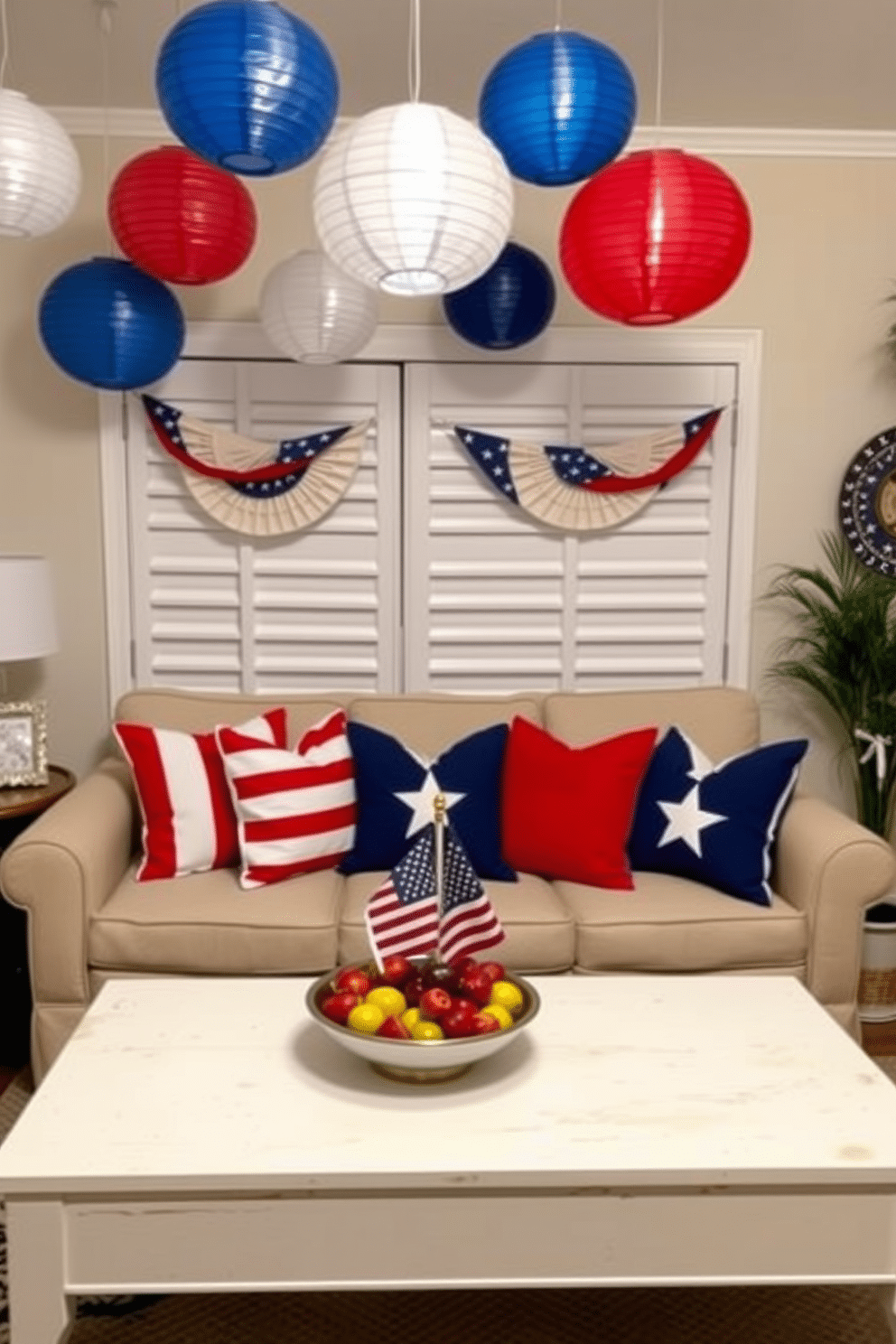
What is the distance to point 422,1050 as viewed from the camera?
6.18 feet

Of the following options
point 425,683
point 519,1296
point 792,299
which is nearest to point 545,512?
point 425,683

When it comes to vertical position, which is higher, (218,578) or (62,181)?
(62,181)

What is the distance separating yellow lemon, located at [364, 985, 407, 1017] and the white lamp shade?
1.72 m

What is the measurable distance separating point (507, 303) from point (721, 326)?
82 centimetres

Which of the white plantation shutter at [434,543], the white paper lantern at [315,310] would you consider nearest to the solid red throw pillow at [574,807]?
the white plantation shutter at [434,543]

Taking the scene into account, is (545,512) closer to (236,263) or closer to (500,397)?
(500,397)

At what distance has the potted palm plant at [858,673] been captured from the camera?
3459mm

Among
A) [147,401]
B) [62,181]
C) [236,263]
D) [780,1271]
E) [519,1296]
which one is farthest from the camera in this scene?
[147,401]

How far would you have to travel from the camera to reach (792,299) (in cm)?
379

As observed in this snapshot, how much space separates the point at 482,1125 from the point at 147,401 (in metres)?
2.55

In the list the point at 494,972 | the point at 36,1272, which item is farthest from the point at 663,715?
the point at 36,1272

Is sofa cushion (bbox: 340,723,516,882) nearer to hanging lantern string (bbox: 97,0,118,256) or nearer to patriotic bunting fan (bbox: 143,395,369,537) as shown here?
patriotic bunting fan (bbox: 143,395,369,537)

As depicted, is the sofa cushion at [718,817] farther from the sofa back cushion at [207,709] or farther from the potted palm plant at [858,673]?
the sofa back cushion at [207,709]

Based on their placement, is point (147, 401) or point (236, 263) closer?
point (236, 263)
